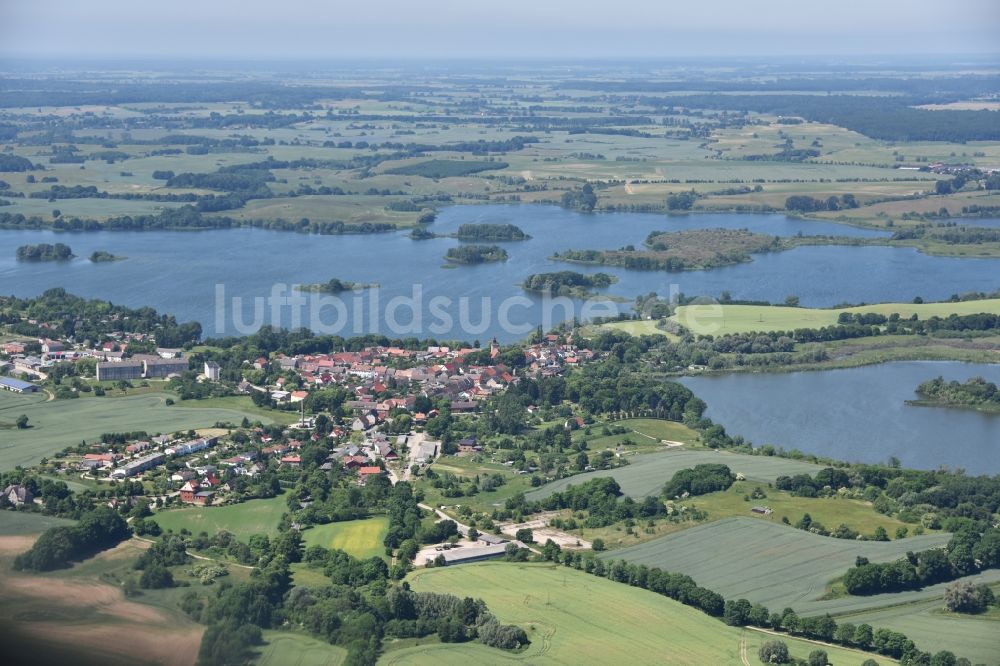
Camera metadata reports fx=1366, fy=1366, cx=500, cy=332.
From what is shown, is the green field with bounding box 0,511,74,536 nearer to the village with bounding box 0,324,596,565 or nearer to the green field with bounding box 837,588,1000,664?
the village with bounding box 0,324,596,565

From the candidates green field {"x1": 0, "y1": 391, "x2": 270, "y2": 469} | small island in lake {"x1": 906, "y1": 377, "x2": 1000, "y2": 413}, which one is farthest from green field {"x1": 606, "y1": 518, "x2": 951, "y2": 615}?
green field {"x1": 0, "y1": 391, "x2": 270, "y2": 469}

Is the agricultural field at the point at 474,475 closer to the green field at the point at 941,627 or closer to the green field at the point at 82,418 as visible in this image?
the green field at the point at 82,418

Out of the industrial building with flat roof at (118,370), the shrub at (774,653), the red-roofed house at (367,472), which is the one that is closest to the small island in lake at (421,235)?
the industrial building with flat roof at (118,370)

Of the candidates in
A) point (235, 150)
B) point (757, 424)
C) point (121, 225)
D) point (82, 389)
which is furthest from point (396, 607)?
point (235, 150)

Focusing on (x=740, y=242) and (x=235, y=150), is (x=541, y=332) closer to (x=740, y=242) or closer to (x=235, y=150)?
(x=740, y=242)

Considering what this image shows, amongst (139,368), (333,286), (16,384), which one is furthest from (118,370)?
(333,286)
